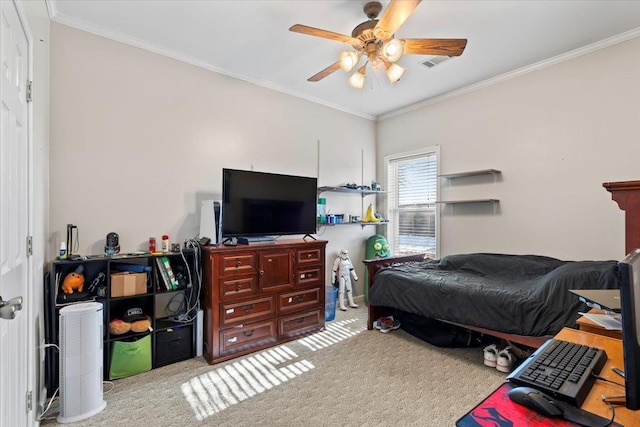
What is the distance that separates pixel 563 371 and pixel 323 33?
219cm

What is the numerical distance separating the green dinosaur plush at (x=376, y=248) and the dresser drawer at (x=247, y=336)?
5.91ft

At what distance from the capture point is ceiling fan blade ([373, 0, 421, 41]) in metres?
1.78

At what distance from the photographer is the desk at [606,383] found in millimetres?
795

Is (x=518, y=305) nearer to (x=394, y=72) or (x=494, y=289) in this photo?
(x=494, y=289)

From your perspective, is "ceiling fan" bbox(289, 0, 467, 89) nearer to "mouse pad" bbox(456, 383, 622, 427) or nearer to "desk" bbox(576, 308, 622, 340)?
"desk" bbox(576, 308, 622, 340)

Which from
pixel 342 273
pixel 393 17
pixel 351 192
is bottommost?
pixel 342 273

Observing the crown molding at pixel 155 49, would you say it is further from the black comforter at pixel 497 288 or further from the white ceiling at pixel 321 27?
the black comforter at pixel 497 288

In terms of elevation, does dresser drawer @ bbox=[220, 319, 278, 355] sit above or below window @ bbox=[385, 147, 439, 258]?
below

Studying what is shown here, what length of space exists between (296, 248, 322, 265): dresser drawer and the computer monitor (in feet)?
8.78

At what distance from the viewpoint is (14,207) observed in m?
1.41

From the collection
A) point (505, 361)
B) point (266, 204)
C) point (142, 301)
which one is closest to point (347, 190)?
point (266, 204)

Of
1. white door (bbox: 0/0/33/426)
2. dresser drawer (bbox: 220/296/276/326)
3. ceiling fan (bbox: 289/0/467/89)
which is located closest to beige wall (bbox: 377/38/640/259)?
ceiling fan (bbox: 289/0/467/89)

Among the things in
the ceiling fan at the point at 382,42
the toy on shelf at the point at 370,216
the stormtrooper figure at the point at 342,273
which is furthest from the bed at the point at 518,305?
the ceiling fan at the point at 382,42

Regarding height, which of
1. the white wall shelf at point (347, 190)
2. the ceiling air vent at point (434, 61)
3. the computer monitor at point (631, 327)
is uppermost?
the ceiling air vent at point (434, 61)
